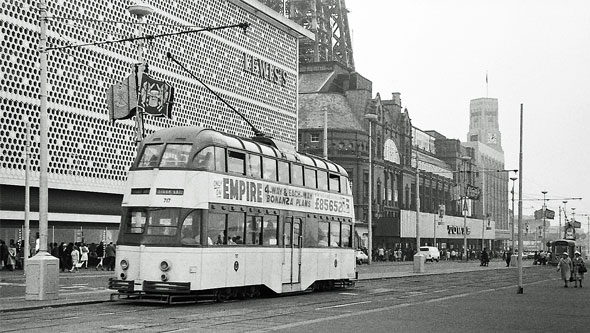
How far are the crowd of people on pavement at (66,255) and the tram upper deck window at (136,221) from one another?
75.1 feet

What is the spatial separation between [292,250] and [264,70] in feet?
165

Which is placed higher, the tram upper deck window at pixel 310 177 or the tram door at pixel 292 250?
the tram upper deck window at pixel 310 177

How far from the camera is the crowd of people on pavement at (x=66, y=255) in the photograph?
44.5 meters

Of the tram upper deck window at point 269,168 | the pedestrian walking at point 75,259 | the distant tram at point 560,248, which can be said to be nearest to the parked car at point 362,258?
the distant tram at point 560,248

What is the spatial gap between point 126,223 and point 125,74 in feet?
115

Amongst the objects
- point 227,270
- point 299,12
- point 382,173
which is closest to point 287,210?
point 227,270

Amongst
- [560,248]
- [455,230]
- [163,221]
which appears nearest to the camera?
[163,221]

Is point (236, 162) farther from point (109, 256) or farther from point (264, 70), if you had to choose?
point (264, 70)

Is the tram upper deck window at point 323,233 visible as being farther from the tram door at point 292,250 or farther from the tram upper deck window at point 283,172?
the tram upper deck window at point 283,172

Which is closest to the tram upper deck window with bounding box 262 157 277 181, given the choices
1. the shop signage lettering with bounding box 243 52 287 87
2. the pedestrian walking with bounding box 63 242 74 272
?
the pedestrian walking with bounding box 63 242 74 272

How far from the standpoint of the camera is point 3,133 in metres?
45.9

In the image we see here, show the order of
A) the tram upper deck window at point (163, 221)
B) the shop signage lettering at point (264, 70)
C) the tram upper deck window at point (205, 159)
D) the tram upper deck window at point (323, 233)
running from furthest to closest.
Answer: the shop signage lettering at point (264, 70)
the tram upper deck window at point (323, 233)
the tram upper deck window at point (205, 159)
the tram upper deck window at point (163, 221)

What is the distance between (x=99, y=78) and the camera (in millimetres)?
53469

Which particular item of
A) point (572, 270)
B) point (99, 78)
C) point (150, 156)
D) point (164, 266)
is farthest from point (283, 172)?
point (99, 78)
